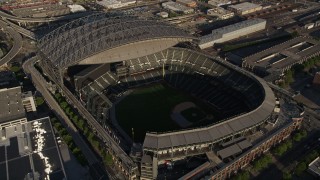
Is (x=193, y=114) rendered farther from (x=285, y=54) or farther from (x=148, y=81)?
(x=285, y=54)

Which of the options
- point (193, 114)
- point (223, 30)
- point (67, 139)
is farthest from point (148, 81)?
point (223, 30)

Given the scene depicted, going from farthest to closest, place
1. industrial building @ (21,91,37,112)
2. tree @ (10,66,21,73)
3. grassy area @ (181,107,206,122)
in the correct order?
tree @ (10,66,21,73)
grassy area @ (181,107,206,122)
industrial building @ (21,91,37,112)

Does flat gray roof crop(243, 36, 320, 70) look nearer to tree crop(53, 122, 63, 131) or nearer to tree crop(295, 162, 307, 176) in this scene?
tree crop(295, 162, 307, 176)

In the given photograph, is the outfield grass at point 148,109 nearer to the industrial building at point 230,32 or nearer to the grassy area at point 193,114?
the grassy area at point 193,114

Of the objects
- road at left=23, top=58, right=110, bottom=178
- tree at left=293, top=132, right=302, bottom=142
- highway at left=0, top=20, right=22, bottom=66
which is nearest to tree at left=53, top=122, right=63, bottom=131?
road at left=23, top=58, right=110, bottom=178

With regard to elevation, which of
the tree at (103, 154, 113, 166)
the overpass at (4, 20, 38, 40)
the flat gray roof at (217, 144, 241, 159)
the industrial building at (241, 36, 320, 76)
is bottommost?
the tree at (103, 154, 113, 166)

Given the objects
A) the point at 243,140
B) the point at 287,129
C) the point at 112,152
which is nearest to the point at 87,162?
the point at 112,152

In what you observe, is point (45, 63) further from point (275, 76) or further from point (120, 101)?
point (275, 76)

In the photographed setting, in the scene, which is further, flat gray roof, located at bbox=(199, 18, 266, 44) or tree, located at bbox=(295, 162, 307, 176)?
flat gray roof, located at bbox=(199, 18, 266, 44)
